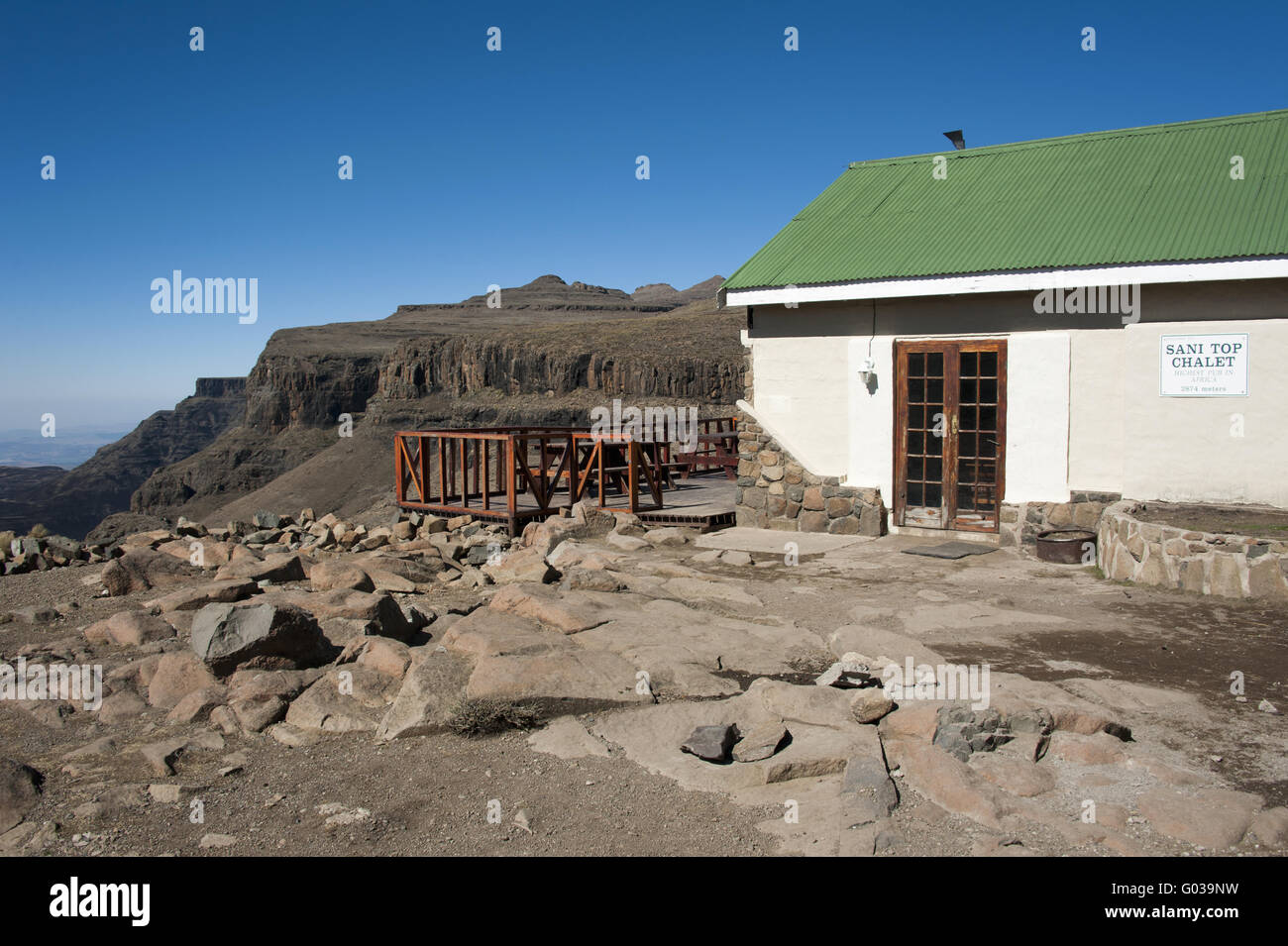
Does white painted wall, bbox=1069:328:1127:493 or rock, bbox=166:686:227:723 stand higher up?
white painted wall, bbox=1069:328:1127:493

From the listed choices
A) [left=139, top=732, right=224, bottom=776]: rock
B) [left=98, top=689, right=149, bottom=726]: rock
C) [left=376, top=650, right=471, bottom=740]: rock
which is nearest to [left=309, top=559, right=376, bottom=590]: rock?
[left=98, top=689, right=149, bottom=726]: rock

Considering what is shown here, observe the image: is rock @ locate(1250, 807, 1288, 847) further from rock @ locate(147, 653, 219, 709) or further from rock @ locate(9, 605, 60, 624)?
rock @ locate(9, 605, 60, 624)

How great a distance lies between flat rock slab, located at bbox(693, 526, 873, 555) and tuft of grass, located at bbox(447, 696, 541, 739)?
5.29 m

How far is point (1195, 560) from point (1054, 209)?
459 centimetres

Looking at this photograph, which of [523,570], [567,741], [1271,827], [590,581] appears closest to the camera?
[1271,827]

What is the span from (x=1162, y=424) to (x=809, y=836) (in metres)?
7.21

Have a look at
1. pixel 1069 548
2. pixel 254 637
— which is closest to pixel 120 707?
pixel 254 637

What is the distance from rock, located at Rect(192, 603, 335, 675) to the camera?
6672mm

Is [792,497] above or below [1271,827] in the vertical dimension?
above

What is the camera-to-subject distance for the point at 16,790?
16.7ft

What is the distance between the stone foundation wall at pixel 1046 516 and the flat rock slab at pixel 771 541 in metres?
1.50

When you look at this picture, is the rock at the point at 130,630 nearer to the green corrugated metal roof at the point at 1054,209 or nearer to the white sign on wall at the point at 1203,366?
the green corrugated metal roof at the point at 1054,209

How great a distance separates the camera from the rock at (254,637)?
667 centimetres

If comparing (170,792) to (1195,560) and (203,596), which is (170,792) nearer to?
(203,596)
